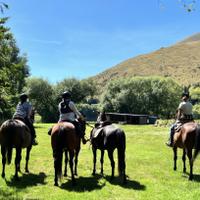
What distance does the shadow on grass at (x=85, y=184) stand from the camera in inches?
402

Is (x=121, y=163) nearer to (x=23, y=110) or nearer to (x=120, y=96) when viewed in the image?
(x=23, y=110)

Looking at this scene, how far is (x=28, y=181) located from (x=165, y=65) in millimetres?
161925

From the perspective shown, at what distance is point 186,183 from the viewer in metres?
10.9

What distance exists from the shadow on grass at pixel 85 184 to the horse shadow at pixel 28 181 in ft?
3.07

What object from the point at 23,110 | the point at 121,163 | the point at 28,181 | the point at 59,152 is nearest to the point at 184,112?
the point at 121,163

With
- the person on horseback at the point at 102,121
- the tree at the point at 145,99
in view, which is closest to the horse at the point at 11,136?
the person on horseback at the point at 102,121

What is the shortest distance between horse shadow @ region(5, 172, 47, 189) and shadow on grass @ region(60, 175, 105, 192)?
0.93 meters

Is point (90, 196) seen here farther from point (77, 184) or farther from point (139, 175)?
point (139, 175)

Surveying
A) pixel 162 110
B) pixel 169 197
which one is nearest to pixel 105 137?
pixel 169 197

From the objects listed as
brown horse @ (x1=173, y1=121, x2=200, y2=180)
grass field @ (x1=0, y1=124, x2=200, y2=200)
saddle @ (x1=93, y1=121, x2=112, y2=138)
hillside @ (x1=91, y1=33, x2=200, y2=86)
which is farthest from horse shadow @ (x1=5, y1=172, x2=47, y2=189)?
hillside @ (x1=91, y1=33, x2=200, y2=86)

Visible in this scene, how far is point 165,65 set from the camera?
6619 inches

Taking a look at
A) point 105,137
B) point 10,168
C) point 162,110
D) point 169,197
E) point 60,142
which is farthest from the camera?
point 162,110

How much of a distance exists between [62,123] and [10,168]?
399 cm

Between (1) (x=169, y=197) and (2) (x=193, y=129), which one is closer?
(1) (x=169, y=197)
